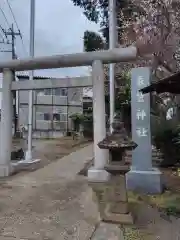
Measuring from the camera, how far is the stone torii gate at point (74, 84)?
8.38m

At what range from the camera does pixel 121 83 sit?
18688 millimetres

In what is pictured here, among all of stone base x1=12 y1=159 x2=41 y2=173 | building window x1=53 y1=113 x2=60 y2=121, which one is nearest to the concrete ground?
stone base x1=12 y1=159 x2=41 y2=173

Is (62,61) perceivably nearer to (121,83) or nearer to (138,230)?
(138,230)

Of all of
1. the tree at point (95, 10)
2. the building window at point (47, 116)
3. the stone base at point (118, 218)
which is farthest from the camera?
the building window at point (47, 116)

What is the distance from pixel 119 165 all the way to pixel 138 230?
105 cm

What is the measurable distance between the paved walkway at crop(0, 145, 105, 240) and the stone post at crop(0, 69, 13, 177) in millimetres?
761

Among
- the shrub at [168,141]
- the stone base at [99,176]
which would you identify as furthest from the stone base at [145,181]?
the shrub at [168,141]

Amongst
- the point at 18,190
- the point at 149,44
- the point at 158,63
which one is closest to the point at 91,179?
the point at 18,190

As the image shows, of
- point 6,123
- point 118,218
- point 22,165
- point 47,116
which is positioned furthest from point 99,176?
point 47,116

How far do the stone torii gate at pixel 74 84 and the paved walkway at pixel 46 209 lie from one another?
0.75 m

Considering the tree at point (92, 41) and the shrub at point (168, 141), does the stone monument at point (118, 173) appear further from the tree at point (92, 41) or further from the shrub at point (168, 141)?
the tree at point (92, 41)

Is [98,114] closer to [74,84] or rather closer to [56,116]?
[74,84]

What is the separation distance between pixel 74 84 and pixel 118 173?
173 inches

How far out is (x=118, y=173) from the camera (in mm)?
5094
